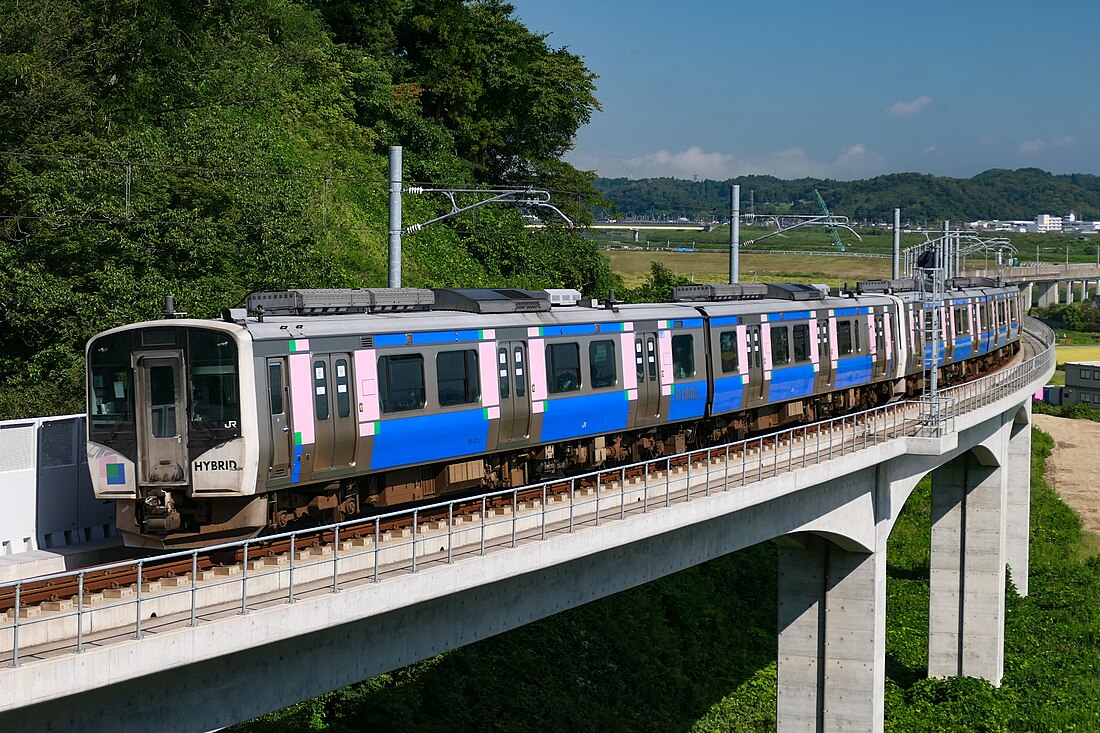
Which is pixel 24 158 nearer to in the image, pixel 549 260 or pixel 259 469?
pixel 259 469

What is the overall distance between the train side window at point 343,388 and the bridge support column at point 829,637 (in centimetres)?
1604

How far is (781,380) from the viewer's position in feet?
100

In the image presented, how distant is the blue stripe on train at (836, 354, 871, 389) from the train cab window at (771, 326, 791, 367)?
10.6ft

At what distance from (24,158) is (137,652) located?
2177 cm

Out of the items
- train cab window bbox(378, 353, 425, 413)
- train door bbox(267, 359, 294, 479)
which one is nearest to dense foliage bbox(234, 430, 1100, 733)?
train cab window bbox(378, 353, 425, 413)

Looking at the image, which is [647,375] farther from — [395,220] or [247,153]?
[247,153]

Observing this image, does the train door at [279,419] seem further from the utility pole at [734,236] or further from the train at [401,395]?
the utility pole at [734,236]

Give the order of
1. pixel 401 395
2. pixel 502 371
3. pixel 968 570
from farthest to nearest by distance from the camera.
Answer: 1. pixel 968 570
2. pixel 502 371
3. pixel 401 395

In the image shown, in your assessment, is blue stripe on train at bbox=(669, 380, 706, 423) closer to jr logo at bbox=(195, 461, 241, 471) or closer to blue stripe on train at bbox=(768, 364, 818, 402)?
blue stripe on train at bbox=(768, 364, 818, 402)

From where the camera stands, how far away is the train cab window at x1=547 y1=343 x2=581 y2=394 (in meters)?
22.5

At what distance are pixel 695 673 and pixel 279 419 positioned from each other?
2454 cm

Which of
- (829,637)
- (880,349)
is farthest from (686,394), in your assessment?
(880,349)

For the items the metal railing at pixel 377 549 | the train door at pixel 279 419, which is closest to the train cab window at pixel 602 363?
the metal railing at pixel 377 549

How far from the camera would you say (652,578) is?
2205 centimetres
